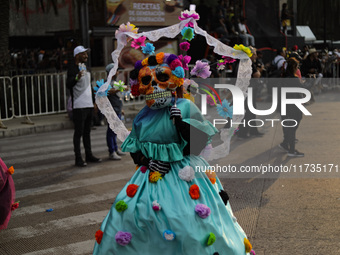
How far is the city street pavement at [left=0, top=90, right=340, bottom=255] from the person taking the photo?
5.38 m

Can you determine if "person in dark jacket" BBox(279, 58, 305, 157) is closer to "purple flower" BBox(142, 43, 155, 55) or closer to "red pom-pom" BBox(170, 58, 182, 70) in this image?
"purple flower" BBox(142, 43, 155, 55)

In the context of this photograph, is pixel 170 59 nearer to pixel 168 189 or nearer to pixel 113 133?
pixel 168 189

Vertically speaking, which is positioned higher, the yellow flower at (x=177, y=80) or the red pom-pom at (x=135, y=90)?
the yellow flower at (x=177, y=80)

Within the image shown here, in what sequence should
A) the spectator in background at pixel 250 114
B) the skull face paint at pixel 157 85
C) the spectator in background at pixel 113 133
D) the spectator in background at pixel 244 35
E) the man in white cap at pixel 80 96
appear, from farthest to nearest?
the spectator in background at pixel 244 35 → the spectator in background at pixel 250 114 → the spectator in background at pixel 113 133 → the man in white cap at pixel 80 96 → the skull face paint at pixel 157 85

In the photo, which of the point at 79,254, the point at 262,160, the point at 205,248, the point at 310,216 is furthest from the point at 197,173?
the point at 262,160

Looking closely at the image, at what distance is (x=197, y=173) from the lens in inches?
169

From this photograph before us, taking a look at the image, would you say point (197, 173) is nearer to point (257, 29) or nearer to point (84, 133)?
point (84, 133)

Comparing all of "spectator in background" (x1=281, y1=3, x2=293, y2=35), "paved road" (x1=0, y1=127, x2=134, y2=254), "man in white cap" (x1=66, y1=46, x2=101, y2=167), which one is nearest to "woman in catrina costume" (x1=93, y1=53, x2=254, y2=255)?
"paved road" (x1=0, y1=127, x2=134, y2=254)

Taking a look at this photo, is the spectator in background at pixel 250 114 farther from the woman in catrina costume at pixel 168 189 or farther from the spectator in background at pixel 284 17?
the spectator in background at pixel 284 17

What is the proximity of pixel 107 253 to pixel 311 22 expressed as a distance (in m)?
26.7

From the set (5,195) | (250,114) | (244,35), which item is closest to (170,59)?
(5,195)

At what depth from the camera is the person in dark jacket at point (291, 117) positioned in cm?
936

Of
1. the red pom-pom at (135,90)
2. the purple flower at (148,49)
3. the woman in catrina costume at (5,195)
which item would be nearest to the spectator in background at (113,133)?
the woman in catrina costume at (5,195)

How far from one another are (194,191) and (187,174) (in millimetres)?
143
